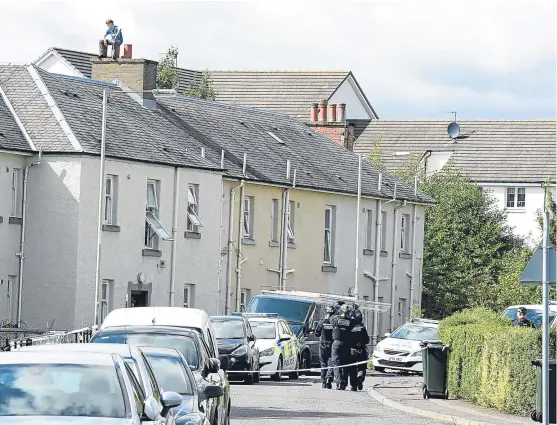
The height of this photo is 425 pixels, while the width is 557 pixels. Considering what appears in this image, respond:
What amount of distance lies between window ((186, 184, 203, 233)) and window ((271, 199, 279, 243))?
5834mm

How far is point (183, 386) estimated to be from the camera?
56.7 ft

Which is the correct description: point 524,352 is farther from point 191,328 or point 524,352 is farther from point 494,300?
point 494,300

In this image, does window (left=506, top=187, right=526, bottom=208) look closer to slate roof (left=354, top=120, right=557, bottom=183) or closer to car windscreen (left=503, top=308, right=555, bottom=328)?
slate roof (left=354, top=120, right=557, bottom=183)

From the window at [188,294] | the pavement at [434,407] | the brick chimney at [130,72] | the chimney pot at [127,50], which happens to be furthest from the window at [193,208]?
the pavement at [434,407]

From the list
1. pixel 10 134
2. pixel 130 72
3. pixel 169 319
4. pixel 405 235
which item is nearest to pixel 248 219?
pixel 130 72

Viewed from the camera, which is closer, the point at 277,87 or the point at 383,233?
the point at 383,233

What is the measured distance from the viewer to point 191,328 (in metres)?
22.2

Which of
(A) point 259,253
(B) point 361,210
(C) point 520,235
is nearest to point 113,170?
(A) point 259,253

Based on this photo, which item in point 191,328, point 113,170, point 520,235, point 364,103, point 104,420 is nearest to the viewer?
point 104,420

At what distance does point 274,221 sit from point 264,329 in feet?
54.2

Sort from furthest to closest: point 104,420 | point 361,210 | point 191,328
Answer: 1. point 361,210
2. point 191,328
3. point 104,420

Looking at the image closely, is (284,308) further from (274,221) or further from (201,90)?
(201,90)

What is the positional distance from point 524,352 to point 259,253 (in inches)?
1166

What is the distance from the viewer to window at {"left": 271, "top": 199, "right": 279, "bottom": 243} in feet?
182
